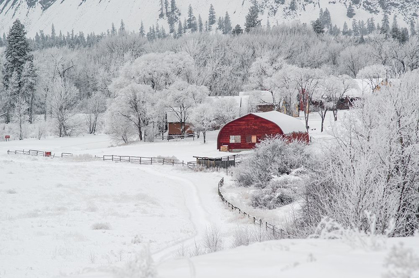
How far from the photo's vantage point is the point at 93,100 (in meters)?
87.9

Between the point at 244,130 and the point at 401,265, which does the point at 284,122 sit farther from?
the point at 401,265

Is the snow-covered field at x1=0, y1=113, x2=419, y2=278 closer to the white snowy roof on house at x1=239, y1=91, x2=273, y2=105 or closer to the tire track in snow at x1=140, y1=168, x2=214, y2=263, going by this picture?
the tire track in snow at x1=140, y1=168, x2=214, y2=263

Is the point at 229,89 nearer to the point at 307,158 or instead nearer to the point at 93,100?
the point at 93,100

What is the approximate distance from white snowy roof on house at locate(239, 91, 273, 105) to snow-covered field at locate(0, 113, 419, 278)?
37519 mm

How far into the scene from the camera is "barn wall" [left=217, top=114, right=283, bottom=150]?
49812mm

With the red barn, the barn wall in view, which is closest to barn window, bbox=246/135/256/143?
the red barn

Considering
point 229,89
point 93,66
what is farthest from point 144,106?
point 93,66

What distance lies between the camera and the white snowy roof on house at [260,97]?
74131 mm

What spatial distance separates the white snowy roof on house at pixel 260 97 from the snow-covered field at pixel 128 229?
37.5m

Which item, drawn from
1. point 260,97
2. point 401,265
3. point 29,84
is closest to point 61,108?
point 29,84

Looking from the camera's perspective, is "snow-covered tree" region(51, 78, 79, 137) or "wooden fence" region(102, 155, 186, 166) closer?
"wooden fence" region(102, 155, 186, 166)

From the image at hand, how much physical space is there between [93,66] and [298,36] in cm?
6899

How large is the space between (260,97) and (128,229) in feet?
199

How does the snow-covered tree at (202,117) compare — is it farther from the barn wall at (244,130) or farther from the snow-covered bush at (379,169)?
the snow-covered bush at (379,169)
